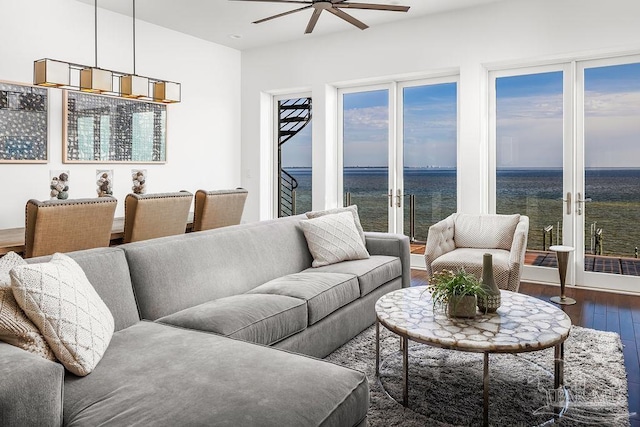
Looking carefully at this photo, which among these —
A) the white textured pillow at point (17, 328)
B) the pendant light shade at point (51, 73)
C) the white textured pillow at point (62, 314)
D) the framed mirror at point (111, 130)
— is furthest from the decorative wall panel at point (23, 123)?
the white textured pillow at point (17, 328)

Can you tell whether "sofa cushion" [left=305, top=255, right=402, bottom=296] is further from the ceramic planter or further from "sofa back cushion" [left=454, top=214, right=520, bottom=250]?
"sofa back cushion" [left=454, top=214, right=520, bottom=250]

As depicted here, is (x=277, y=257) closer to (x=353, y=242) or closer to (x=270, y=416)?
(x=353, y=242)

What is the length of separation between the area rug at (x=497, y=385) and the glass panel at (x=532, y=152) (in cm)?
188

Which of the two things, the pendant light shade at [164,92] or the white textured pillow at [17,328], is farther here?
the pendant light shade at [164,92]

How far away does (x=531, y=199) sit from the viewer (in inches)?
193

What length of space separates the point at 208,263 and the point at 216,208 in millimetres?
1145

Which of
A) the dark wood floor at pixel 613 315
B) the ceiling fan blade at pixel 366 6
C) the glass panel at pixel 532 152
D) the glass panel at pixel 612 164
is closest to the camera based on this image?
the dark wood floor at pixel 613 315

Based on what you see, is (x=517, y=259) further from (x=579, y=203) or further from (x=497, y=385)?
(x=497, y=385)

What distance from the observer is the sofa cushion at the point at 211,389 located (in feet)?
4.54

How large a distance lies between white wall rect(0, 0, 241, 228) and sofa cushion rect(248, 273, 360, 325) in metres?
2.72

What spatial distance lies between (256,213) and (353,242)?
10.1ft

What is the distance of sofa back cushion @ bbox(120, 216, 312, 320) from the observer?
2426 millimetres

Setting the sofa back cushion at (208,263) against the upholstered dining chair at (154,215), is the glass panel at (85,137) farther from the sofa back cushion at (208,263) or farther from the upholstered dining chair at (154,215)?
the sofa back cushion at (208,263)

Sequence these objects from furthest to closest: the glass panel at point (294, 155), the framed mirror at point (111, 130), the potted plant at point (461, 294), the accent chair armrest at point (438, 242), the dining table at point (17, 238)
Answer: the glass panel at point (294, 155) → the framed mirror at point (111, 130) → the accent chair armrest at point (438, 242) → the dining table at point (17, 238) → the potted plant at point (461, 294)
